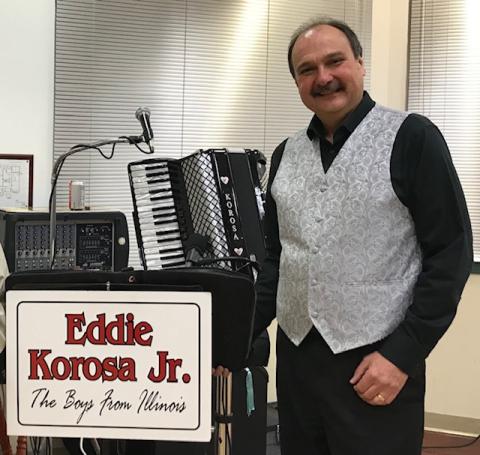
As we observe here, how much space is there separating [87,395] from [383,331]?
0.62 meters

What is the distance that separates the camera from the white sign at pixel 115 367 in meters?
1.33

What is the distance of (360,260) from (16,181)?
1988 mm

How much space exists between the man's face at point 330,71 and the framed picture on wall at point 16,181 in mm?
1817

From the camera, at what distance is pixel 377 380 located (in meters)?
1.44

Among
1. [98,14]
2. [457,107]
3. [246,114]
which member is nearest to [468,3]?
[457,107]

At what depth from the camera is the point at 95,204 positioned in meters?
3.22

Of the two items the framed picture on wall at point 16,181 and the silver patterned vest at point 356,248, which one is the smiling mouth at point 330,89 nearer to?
the silver patterned vest at point 356,248

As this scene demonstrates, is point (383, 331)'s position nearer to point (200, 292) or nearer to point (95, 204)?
point (200, 292)

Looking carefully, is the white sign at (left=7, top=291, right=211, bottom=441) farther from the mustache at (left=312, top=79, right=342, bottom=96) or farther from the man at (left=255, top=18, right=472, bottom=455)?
the mustache at (left=312, top=79, right=342, bottom=96)

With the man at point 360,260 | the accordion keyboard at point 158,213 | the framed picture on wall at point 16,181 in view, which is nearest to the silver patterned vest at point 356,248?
the man at point 360,260

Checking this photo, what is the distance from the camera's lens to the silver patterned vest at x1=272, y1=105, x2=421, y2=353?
1.48 meters

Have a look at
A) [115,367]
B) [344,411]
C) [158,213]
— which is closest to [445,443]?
[158,213]

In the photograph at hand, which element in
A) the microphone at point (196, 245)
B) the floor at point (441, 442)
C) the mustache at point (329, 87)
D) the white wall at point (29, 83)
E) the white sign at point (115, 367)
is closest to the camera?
the white sign at point (115, 367)

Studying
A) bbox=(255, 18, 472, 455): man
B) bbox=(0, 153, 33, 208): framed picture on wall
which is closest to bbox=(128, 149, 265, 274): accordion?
bbox=(0, 153, 33, 208): framed picture on wall
